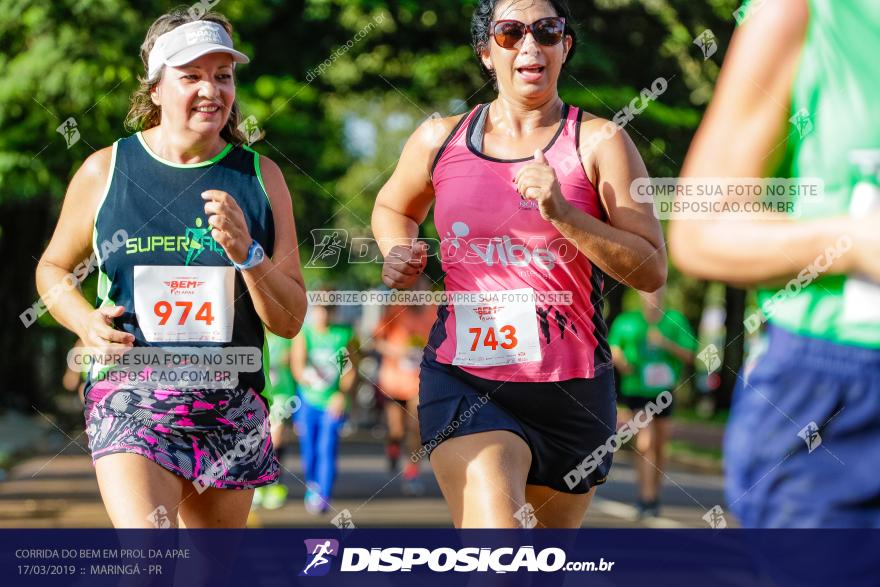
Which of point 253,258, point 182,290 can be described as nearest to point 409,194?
point 253,258

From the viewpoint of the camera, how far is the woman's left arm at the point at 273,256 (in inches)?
151

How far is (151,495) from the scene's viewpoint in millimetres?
3766

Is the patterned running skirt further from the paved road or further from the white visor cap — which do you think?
the paved road

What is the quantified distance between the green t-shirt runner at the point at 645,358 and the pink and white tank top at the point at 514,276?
7212 millimetres

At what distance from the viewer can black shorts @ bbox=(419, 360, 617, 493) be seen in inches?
155

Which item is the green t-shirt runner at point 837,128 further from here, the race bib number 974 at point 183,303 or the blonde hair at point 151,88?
the blonde hair at point 151,88

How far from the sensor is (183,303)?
3.98 metres

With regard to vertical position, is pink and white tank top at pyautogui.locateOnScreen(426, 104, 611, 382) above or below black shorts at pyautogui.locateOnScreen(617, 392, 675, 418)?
below

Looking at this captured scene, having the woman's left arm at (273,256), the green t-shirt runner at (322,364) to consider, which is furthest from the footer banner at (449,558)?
the green t-shirt runner at (322,364)

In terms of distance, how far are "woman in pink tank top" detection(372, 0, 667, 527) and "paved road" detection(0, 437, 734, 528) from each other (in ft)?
19.3

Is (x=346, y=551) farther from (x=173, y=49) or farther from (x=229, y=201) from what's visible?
(x=173, y=49)

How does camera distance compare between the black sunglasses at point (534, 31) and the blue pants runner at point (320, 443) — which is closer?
the black sunglasses at point (534, 31)

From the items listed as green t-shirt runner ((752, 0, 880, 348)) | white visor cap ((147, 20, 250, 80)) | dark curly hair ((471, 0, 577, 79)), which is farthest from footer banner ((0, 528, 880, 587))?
dark curly hair ((471, 0, 577, 79))

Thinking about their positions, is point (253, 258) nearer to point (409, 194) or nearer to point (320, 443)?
point (409, 194)
